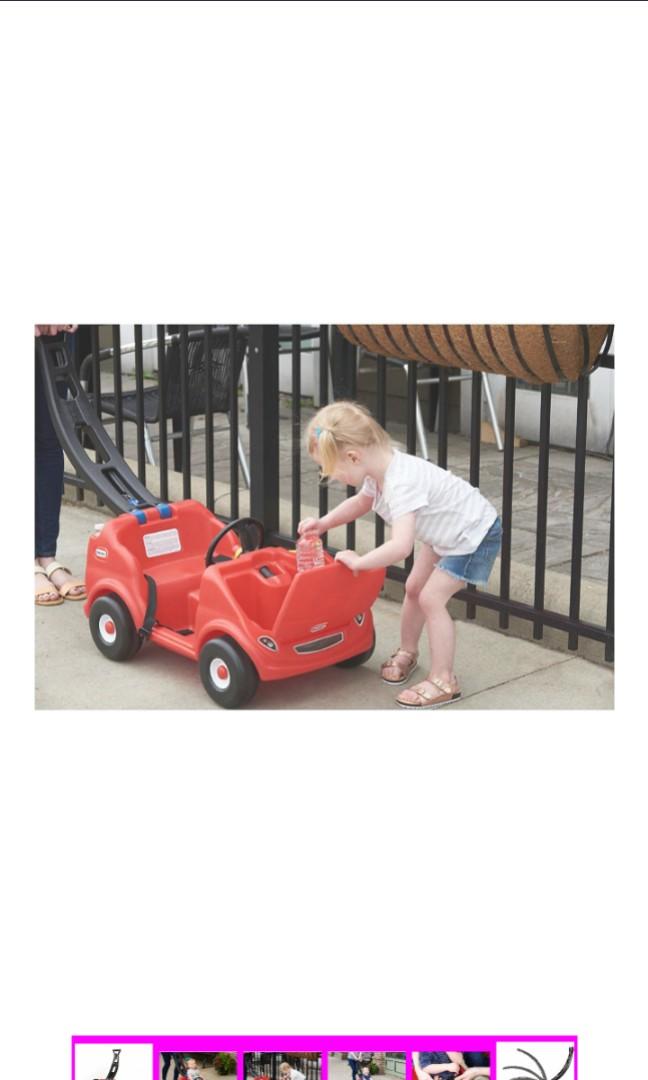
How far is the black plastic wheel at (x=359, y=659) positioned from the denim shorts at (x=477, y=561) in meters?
0.34

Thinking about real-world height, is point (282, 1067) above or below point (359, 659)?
below

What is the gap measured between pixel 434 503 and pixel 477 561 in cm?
24

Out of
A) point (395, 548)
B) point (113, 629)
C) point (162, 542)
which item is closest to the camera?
point (395, 548)

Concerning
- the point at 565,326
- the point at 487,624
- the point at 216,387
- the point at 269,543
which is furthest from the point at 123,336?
the point at 565,326

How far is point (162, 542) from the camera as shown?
456 centimetres

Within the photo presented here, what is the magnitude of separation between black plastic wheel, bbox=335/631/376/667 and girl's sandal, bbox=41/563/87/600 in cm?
106

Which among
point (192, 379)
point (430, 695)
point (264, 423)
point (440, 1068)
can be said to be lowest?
point (440, 1068)

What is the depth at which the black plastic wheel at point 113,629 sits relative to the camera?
→ 171 inches

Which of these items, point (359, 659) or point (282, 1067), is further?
point (359, 659)

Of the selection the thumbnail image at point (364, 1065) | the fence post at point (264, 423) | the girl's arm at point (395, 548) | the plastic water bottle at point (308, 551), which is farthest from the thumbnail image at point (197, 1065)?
the fence post at point (264, 423)

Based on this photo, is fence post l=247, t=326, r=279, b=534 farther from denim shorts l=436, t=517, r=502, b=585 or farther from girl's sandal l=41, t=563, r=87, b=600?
denim shorts l=436, t=517, r=502, b=585

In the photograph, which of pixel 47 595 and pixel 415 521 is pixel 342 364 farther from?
pixel 415 521

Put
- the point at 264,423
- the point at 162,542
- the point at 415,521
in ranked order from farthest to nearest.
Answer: the point at 264,423 → the point at 162,542 → the point at 415,521

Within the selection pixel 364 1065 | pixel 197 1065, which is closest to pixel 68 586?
pixel 197 1065
